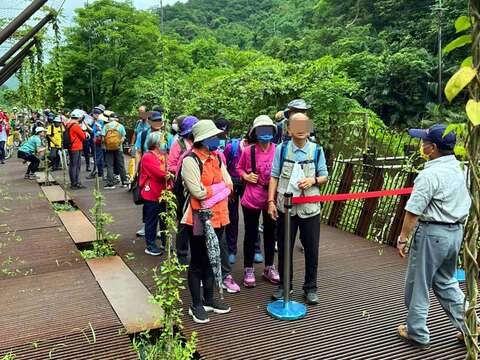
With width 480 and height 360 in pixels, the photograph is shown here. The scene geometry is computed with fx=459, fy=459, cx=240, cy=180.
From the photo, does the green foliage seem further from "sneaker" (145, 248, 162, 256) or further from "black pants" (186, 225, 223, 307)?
"sneaker" (145, 248, 162, 256)

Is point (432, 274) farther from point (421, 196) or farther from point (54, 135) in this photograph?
point (54, 135)

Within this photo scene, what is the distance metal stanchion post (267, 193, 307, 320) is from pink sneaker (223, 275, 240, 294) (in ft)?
1.61

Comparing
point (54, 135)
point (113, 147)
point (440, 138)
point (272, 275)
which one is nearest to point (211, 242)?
point (272, 275)

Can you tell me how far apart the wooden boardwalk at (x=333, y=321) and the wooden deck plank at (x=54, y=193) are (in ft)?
13.5

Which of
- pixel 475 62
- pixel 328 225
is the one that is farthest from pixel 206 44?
pixel 475 62

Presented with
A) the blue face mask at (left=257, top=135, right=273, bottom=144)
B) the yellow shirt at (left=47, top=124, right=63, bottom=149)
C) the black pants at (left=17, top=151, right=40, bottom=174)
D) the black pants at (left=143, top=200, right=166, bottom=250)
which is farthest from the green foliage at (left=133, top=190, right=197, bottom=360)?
the black pants at (left=17, top=151, right=40, bottom=174)

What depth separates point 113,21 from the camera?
861 inches

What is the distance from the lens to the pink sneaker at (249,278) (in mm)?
4477

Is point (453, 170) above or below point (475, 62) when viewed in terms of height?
below

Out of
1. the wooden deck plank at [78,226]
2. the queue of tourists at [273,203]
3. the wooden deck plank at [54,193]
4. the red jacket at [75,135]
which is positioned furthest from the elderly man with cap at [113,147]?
the queue of tourists at [273,203]

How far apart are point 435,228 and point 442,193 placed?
0.25 m

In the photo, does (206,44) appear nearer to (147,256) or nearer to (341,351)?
(147,256)

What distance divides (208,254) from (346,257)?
2.25 metres

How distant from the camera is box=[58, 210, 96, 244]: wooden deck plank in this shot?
629 cm
